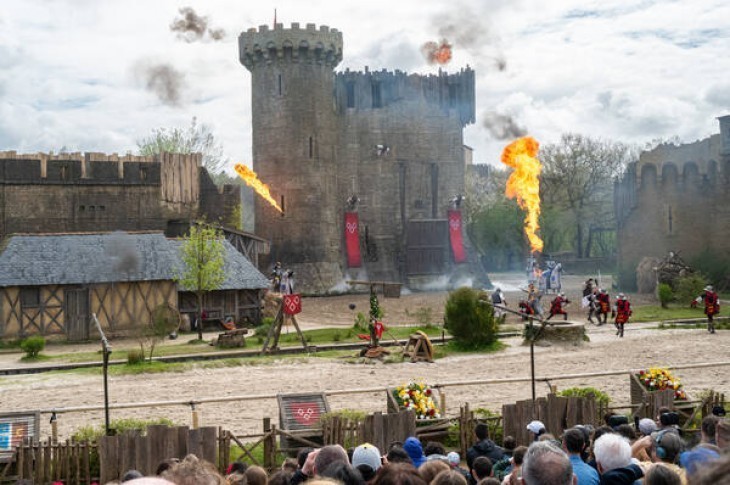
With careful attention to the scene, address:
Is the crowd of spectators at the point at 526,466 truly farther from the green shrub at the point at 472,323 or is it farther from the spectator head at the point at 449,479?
the green shrub at the point at 472,323

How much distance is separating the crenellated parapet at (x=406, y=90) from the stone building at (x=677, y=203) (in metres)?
11.1

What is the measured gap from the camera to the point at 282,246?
46.9m

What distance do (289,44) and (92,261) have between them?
20.4m

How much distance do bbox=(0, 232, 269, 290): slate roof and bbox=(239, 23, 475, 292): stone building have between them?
13944mm

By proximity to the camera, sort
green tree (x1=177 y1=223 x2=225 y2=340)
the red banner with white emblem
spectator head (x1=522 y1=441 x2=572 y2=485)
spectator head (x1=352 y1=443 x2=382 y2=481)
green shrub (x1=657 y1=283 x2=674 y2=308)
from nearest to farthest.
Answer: spectator head (x1=522 y1=441 x2=572 y2=485) < spectator head (x1=352 y1=443 x2=382 y2=481) < the red banner with white emblem < green tree (x1=177 y1=223 x2=225 y2=340) < green shrub (x1=657 y1=283 x2=674 y2=308)

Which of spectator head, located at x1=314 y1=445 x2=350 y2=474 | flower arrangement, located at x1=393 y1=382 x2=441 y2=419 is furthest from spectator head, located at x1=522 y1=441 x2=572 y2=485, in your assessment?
flower arrangement, located at x1=393 y1=382 x2=441 y2=419

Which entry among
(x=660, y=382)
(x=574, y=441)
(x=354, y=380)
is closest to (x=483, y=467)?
(x=574, y=441)

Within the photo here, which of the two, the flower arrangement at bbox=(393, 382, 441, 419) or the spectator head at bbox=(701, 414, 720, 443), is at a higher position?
the spectator head at bbox=(701, 414, 720, 443)

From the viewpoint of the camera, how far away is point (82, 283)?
3005 cm

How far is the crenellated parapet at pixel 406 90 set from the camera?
51000mm

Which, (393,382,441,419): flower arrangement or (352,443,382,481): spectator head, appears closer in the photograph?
(352,443,382,481): spectator head

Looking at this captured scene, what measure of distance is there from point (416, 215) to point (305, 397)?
126 ft

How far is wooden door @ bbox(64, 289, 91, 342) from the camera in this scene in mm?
29875

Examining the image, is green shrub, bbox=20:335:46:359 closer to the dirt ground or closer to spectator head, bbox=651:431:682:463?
the dirt ground
